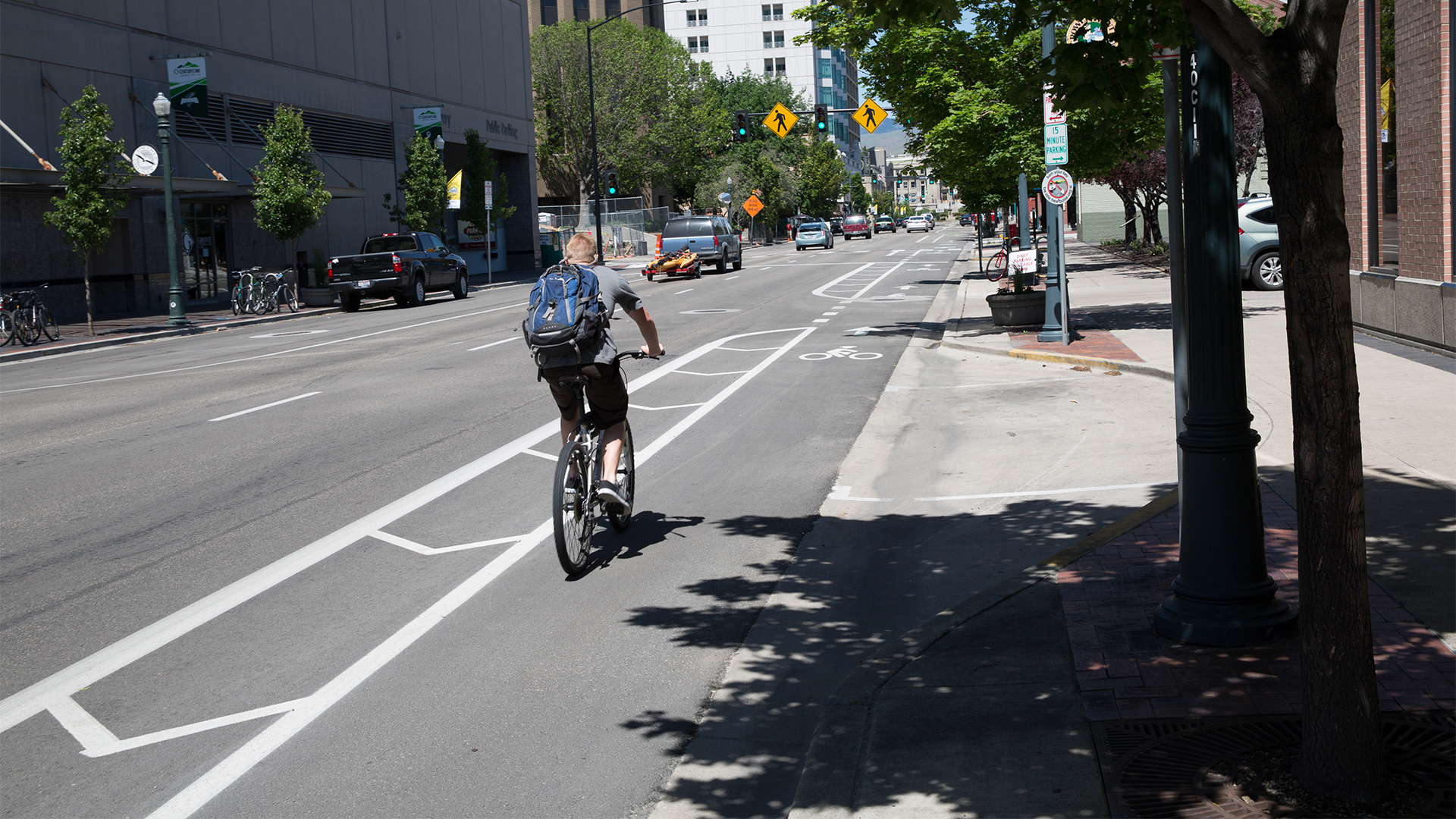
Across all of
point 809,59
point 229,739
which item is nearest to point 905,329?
point 229,739

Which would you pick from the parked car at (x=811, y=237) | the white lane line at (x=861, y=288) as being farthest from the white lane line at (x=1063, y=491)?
the parked car at (x=811, y=237)

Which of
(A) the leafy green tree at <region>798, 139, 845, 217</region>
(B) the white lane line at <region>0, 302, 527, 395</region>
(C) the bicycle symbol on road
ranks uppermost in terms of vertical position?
(A) the leafy green tree at <region>798, 139, 845, 217</region>

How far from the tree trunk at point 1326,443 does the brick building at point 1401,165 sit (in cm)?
1111

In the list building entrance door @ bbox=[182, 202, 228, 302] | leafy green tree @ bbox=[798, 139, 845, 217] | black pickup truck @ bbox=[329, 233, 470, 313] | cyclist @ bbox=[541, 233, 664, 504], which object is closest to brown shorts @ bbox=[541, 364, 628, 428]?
cyclist @ bbox=[541, 233, 664, 504]

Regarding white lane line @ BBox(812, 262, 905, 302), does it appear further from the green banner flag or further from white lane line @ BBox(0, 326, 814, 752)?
white lane line @ BBox(0, 326, 814, 752)

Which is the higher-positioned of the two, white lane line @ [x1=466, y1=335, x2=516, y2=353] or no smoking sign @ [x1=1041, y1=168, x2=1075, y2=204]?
no smoking sign @ [x1=1041, y1=168, x2=1075, y2=204]

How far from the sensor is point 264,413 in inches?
524

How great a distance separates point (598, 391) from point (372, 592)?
65.6 inches

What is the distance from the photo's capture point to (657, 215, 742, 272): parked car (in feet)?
132

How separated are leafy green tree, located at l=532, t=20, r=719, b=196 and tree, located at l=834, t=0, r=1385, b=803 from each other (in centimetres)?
6933

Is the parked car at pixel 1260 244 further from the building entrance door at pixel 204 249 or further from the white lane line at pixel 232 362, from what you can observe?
the building entrance door at pixel 204 249

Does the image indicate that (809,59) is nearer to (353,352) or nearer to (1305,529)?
(353,352)

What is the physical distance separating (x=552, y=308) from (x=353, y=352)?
1392 cm

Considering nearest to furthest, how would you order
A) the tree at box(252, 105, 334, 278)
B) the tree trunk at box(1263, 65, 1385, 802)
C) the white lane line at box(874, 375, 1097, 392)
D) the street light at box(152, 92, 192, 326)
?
the tree trunk at box(1263, 65, 1385, 802) < the white lane line at box(874, 375, 1097, 392) < the street light at box(152, 92, 192, 326) < the tree at box(252, 105, 334, 278)
